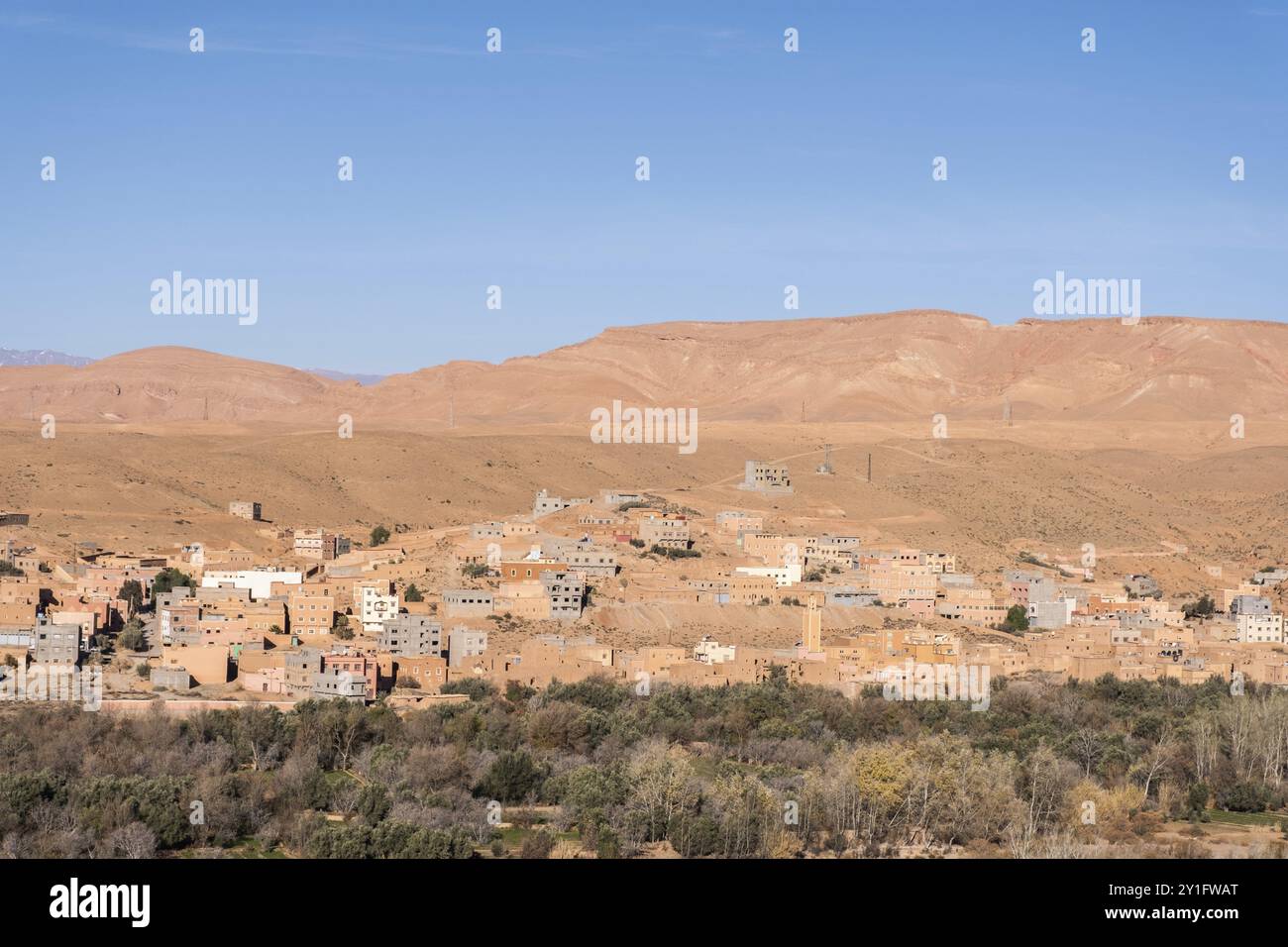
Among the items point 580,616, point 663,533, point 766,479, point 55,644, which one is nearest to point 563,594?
point 580,616

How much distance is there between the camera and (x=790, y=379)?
140000mm

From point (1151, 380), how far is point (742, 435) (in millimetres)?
46577

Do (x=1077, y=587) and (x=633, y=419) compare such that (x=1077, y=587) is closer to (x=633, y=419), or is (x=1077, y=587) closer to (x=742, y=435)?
(x=742, y=435)

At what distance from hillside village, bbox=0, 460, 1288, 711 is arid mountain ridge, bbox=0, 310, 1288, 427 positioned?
221 ft

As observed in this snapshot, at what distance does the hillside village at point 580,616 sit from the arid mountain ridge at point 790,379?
67.2m

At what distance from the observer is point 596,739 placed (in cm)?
3058

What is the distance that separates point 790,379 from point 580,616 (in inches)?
3926

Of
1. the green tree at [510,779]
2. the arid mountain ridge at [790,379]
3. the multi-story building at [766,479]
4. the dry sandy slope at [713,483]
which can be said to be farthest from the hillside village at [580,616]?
the arid mountain ridge at [790,379]

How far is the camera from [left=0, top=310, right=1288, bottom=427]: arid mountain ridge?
12875 cm

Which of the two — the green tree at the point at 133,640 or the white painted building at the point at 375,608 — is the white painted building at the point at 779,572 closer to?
the white painted building at the point at 375,608

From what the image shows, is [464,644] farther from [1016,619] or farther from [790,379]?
[790,379]

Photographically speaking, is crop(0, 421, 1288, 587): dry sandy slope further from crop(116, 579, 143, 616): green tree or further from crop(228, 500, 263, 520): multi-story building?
crop(116, 579, 143, 616): green tree

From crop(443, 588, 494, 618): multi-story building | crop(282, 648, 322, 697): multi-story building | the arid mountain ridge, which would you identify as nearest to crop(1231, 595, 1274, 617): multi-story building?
crop(443, 588, 494, 618): multi-story building

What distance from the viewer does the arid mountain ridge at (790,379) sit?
422ft
